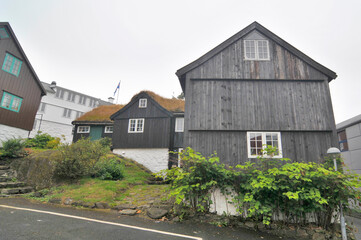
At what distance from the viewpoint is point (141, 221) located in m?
7.80

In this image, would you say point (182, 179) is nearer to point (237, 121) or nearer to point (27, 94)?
point (237, 121)

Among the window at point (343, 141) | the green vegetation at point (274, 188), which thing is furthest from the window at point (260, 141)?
the window at point (343, 141)

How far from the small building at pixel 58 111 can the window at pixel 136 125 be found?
65.2 ft

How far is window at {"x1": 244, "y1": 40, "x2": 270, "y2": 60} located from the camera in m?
11.9

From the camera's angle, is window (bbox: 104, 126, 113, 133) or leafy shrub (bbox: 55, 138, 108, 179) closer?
leafy shrub (bbox: 55, 138, 108, 179)

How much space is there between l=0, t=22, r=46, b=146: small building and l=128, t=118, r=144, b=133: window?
32.1 feet

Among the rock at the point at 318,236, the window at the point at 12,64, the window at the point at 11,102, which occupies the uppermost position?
the window at the point at 12,64

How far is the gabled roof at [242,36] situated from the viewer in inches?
443

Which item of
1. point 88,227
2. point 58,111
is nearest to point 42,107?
point 58,111

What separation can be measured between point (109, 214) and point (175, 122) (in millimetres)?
13878

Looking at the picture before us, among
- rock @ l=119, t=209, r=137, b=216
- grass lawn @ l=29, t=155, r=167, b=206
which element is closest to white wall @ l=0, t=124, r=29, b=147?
grass lawn @ l=29, t=155, r=167, b=206

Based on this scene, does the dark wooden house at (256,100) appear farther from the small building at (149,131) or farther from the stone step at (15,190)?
the small building at (149,131)

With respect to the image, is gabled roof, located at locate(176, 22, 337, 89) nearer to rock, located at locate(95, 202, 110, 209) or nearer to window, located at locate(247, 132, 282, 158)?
window, located at locate(247, 132, 282, 158)

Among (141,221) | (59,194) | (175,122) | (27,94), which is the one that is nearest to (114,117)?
(175,122)
